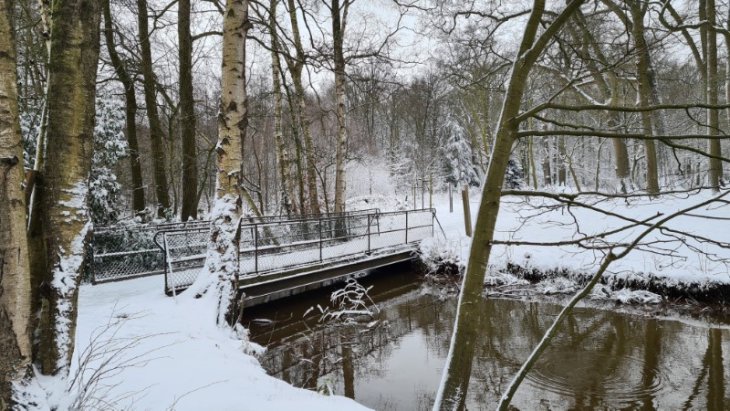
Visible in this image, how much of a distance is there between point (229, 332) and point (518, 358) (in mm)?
3890

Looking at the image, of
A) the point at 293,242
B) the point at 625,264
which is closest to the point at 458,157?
the point at 625,264

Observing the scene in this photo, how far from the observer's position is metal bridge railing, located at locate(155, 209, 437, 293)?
7746 millimetres

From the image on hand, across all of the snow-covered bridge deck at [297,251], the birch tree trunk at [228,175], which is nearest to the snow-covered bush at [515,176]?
the snow-covered bridge deck at [297,251]

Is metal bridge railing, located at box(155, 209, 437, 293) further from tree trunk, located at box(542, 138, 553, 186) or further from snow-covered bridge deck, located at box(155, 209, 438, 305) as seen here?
tree trunk, located at box(542, 138, 553, 186)

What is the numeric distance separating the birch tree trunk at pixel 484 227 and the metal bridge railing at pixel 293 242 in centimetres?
505

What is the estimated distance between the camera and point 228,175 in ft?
18.6

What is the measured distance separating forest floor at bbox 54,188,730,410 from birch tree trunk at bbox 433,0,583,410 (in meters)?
0.18

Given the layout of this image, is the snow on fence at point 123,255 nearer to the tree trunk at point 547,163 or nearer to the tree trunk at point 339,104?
the tree trunk at point 339,104

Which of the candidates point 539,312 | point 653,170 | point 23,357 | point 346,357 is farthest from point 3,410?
point 653,170

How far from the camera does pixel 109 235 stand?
27.5 feet

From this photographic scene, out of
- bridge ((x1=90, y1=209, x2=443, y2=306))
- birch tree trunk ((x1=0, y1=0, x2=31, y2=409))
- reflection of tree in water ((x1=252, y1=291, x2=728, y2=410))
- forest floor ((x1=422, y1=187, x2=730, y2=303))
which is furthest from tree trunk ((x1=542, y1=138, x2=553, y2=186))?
birch tree trunk ((x1=0, y1=0, x2=31, y2=409))

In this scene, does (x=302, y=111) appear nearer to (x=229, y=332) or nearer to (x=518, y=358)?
(x=229, y=332)

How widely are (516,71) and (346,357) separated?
5.38m

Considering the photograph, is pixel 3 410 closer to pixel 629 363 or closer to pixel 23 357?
pixel 23 357
